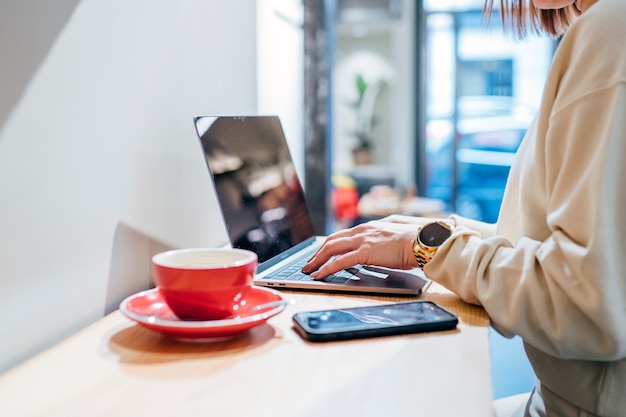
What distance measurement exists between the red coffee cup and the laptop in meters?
0.24

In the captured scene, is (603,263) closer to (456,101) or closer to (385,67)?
(456,101)

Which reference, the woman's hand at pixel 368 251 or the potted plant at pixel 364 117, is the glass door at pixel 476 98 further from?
the woman's hand at pixel 368 251

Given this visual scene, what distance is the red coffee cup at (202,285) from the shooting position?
2.18 ft

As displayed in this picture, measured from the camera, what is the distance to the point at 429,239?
3.04ft

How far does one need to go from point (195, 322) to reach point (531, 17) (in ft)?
2.92

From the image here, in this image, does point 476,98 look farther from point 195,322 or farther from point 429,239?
point 195,322

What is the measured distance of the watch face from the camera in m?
0.92

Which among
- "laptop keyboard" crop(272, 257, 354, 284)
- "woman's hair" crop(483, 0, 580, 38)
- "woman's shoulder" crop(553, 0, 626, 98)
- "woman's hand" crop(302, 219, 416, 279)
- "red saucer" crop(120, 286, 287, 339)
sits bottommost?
"laptop keyboard" crop(272, 257, 354, 284)

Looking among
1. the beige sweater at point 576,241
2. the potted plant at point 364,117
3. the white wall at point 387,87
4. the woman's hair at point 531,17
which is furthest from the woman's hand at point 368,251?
the potted plant at point 364,117

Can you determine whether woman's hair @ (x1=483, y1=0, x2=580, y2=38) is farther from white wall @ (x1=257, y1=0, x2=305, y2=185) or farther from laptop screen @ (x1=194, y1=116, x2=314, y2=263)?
white wall @ (x1=257, y1=0, x2=305, y2=185)

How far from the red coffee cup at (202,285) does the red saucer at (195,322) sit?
0.05 ft

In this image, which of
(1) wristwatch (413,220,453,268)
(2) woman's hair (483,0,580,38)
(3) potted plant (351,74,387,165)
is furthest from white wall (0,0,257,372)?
(3) potted plant (351,74,387,165)

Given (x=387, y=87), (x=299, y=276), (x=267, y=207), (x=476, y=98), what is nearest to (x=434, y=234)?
(x=299, y=276)

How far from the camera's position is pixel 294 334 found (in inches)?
28.2
